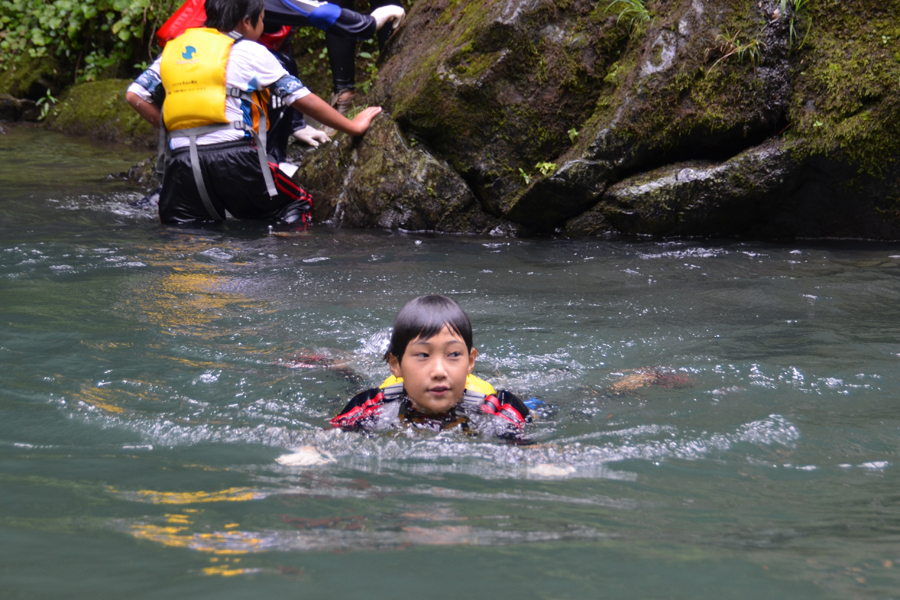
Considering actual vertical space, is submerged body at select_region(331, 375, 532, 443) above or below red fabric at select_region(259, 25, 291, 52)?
below

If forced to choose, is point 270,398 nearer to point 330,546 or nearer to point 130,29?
point 330,546

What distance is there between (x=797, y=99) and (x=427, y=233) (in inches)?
123

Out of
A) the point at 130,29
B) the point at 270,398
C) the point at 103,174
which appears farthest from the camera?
the point at 130,29

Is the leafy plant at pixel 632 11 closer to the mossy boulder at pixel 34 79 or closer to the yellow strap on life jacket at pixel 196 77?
the yellow strap on life jacket at pixel 196 77

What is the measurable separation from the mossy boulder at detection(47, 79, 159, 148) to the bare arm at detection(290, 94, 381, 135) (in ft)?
20.8

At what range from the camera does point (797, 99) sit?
6000 millimetres

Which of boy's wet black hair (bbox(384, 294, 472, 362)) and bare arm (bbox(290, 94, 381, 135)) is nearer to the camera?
boy's wet black hair (bbox(384, 294, 472, 362))

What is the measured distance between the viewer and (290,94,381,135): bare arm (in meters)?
6.77

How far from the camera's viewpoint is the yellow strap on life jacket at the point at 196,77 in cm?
668

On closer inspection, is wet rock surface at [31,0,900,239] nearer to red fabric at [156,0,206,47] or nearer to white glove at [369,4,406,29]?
white glove at [369,4,406,29]

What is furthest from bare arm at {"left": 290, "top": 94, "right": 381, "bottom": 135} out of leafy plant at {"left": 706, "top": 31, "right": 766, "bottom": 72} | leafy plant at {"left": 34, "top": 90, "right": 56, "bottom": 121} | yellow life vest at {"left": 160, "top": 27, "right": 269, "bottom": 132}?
leafy plant at {"left": 34, "top": 90, "right": 56, "bottom": 121}

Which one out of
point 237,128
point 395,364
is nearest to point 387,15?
point 237,128

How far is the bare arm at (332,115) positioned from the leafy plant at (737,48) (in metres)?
2.98

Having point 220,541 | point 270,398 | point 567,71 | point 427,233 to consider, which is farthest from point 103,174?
point 220,541
